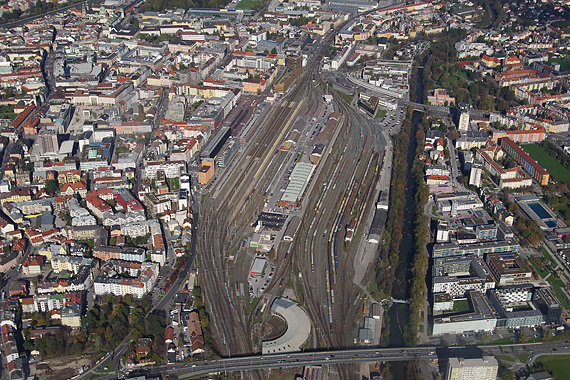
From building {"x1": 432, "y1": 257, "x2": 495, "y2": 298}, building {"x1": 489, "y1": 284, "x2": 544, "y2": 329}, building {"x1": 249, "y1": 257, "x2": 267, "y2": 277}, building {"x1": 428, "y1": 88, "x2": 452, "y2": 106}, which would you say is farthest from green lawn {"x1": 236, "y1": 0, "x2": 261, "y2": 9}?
building {"x1": 489, "y1": 284, "x2": 544, "y2": 329}

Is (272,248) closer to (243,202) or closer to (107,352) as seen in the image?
(243,202)

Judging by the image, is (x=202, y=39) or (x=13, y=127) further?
(x=202, y=39)

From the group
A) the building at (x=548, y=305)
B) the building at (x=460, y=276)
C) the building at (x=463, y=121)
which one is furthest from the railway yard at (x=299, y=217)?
the building at (x=548, y=305)

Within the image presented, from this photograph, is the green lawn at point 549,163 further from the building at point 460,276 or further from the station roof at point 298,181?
the station roof at point 298,181

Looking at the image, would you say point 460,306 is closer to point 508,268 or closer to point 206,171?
point 508,268

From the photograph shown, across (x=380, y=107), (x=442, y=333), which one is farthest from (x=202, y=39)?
(x=442, y=333)
